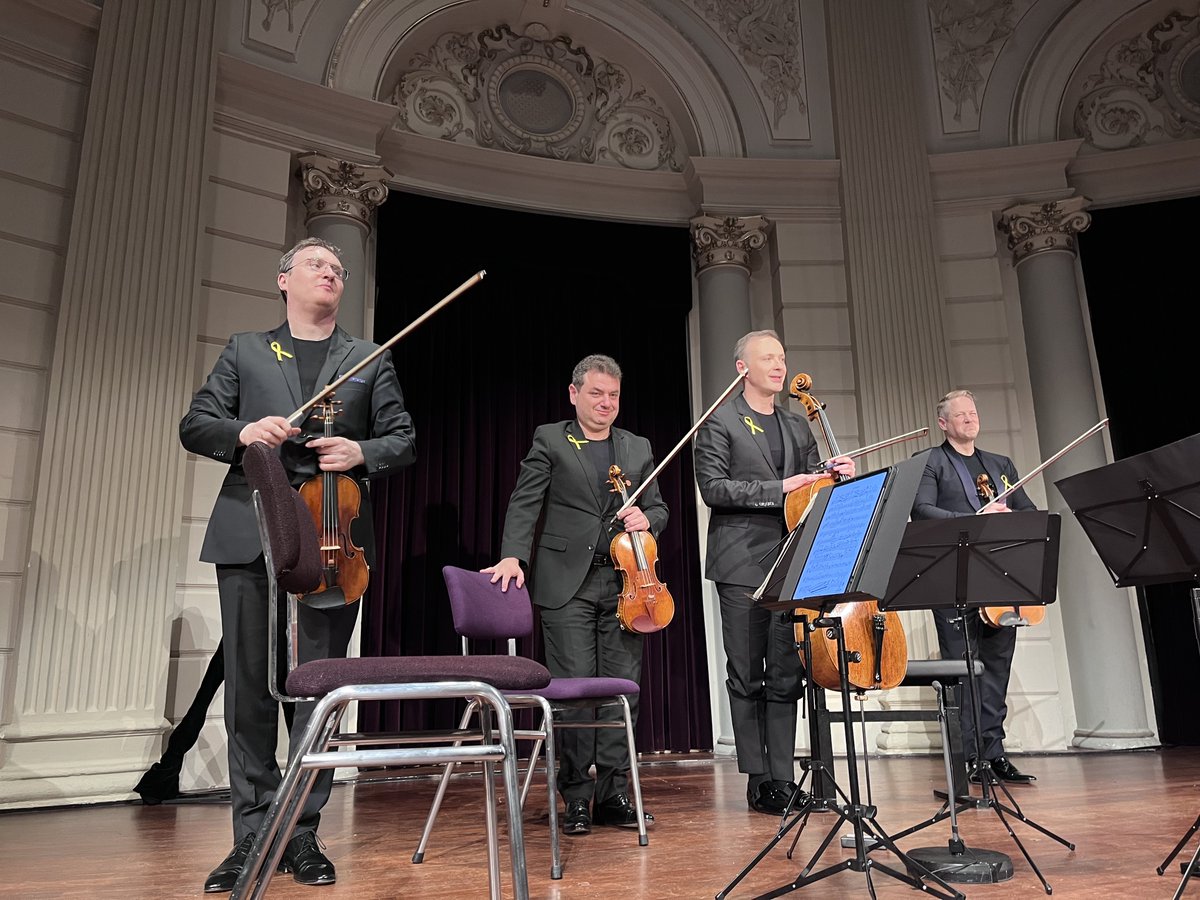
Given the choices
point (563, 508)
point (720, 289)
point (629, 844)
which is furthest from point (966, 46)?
point (629, 844)

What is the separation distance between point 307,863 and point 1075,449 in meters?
5.12

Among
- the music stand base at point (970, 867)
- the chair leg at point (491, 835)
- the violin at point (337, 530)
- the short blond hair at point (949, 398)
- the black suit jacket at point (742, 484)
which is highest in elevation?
the short blond hair at point (949, 398)

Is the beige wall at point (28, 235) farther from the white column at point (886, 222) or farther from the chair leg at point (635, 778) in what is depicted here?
the white column at point (886, 222)

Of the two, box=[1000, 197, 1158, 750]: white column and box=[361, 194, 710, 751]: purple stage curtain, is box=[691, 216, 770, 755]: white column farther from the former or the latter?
box=[1000, 197, 1158, 750]: white column

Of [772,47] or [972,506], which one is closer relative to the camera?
[972,506]

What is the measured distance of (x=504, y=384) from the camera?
20.0 feet

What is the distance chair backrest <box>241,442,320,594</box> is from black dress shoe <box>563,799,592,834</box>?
1.73 meters

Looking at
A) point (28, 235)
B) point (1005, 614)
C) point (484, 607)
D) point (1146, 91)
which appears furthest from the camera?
point (1146, 91)

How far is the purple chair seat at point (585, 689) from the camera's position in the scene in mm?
2791

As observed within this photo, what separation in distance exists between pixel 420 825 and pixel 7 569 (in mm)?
2368

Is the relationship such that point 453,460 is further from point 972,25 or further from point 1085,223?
point 972,25

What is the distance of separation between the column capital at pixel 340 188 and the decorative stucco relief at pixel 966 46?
391 cm

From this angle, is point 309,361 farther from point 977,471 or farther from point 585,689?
point 977,471

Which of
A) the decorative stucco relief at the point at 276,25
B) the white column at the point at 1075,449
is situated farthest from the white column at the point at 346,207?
the white column at the point at 1075,449
